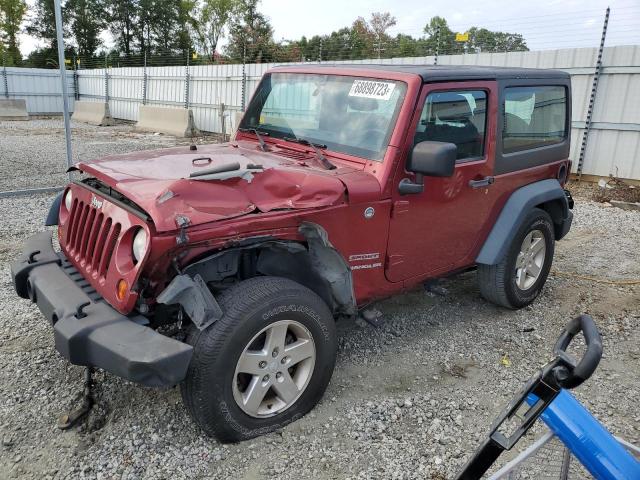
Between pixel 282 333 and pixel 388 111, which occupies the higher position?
pixel 388 111

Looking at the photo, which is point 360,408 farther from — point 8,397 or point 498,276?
point 8,397

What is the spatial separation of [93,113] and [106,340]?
21624mm

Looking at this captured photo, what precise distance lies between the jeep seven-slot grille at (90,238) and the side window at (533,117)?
2933 millimetres

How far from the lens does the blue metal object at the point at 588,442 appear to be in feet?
4.86

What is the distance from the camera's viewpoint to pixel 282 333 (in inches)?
112

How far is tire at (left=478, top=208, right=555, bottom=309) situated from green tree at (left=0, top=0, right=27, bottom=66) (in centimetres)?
4872

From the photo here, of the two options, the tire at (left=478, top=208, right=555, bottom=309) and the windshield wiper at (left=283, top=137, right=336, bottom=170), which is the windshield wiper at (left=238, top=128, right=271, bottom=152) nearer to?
the windshield wiper at (left=283, top=137, right=336, bottom=170)

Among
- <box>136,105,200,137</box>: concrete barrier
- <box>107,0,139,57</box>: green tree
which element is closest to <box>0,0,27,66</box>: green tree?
<box>107,0,139,57</box>: green tree

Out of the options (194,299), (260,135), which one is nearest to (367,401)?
(194,299)

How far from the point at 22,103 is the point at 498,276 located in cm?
2313

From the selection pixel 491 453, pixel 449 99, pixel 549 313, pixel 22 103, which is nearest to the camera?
pixel 491 453

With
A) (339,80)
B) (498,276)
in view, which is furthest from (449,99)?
(498,276)

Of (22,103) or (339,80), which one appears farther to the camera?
(22,103)

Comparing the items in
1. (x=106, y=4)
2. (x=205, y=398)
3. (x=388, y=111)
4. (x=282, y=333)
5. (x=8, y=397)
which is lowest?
(x=8, y=397)
